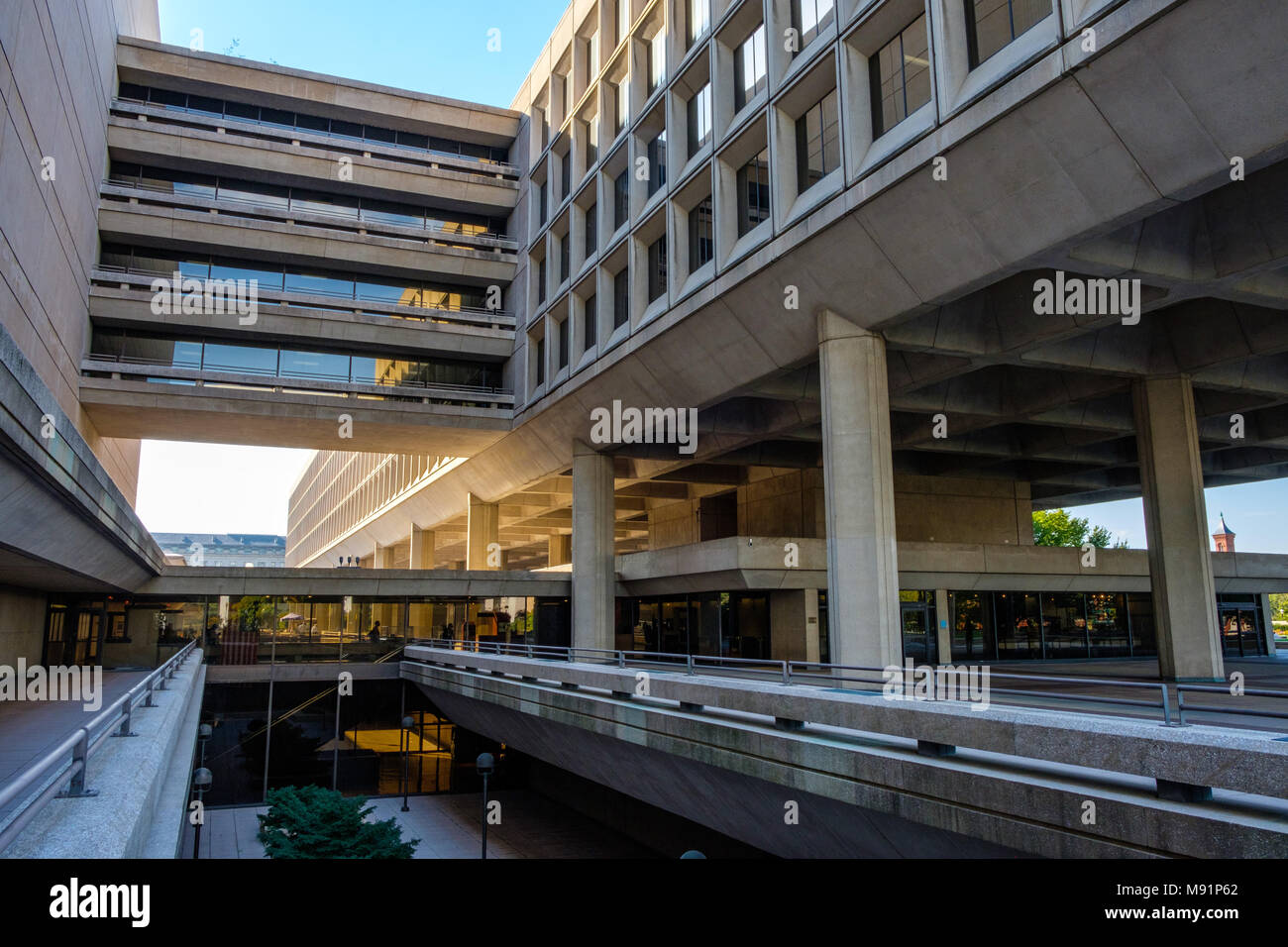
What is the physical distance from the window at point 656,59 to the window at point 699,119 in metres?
2.12

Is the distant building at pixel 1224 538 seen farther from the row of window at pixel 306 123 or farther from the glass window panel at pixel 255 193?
the glass window panel at pixel 255 193

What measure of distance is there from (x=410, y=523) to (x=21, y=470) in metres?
52.8

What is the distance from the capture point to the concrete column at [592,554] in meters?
33.3

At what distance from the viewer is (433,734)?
3359cm

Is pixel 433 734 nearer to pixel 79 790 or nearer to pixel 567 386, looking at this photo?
pixel 567 386

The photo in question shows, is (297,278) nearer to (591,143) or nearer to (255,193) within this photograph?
(255,193)


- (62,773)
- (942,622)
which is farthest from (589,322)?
(62,773)

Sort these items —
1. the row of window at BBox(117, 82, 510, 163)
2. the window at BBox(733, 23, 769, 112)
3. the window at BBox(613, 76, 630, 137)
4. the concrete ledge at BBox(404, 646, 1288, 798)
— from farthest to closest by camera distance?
1. the row of window at BBox(117, 82, 510, 163)
2. the window at BBox(613, 76, 630, 137)
3. the window at BBox(733, 23, 769, 112)
4. the concrete ledge at BBox(404, 646, 1288, 798)

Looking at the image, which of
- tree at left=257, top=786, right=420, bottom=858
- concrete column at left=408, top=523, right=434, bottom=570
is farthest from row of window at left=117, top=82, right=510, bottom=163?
tree at left=257, top=786, right=420, bottom=858

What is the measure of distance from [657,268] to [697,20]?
701 centimetres

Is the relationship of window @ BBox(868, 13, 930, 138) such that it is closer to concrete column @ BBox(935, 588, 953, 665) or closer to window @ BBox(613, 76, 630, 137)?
window @ BBox(613, 76, 630, 137)

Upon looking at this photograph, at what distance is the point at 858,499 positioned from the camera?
1941 cm

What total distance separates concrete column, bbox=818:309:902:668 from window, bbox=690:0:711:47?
33.9ft

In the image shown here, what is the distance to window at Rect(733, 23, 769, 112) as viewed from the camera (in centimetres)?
2262
